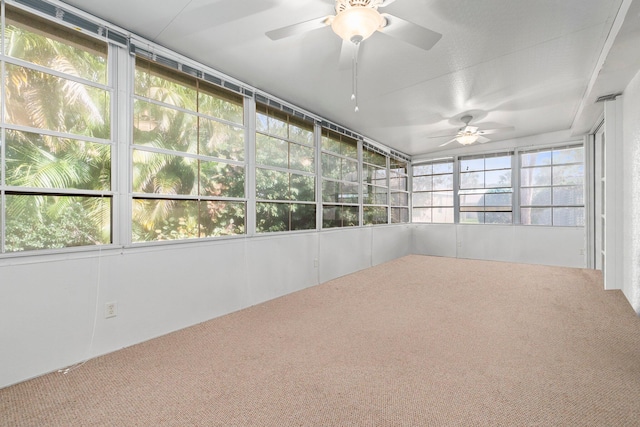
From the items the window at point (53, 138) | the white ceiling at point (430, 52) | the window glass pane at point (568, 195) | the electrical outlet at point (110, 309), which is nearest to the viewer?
the window at point (53, 138)

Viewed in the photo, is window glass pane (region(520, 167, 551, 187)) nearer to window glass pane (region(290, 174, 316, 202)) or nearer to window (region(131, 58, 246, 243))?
window glass pane (region(290, 174, 316, 202))

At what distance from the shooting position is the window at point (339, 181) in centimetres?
448

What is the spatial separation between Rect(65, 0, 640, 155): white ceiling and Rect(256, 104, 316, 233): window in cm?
32

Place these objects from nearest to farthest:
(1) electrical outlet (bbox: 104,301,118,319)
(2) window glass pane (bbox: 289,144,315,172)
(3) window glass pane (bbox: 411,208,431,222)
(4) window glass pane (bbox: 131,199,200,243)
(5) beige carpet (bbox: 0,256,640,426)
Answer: (5) beige carpet (bbox: 0,256,640,426)
(1) electrical outlet (bbox: 104,301,118,319)
(4) window glass pane (bbox: 131,199,200,243)
(2) window glass pane (bbox: 289,144,315,172)
(3) window glass pane (bbox: 411,208,431,222)

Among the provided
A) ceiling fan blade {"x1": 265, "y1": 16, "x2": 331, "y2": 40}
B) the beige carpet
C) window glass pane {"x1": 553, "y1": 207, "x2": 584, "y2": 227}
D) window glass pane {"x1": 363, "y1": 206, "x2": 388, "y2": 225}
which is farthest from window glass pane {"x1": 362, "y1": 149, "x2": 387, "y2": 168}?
ceiling fan blade {"x1": 265, "y1": 16, "x2": 331, "y2": 40}

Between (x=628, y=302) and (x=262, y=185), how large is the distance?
4.21 metres

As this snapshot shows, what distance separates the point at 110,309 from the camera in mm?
2166

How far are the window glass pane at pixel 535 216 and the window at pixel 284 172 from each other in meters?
4.45

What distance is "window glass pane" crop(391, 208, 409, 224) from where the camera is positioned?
6554 mm

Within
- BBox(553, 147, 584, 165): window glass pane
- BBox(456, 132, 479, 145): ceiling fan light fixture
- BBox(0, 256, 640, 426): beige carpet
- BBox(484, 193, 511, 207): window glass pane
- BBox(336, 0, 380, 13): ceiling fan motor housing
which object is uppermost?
BBox(336, 0, 380, 13): ceiling fan motor housing

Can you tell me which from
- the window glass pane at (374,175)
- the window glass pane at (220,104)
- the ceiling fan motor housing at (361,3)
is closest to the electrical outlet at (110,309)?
the window glass pane at (220,104)

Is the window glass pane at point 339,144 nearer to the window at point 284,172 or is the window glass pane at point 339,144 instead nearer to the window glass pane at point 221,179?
the window at point 284,172

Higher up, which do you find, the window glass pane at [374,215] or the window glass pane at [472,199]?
the window glass pane at [472,199]

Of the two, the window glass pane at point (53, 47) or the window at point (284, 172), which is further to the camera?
the window at point (284, 172)
